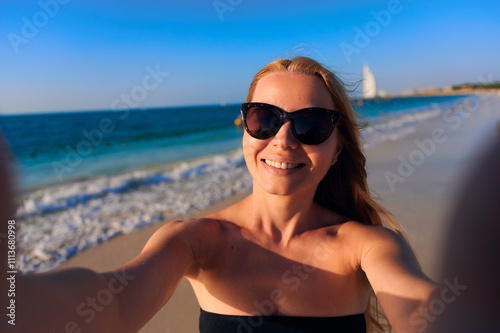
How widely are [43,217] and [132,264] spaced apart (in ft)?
20.4

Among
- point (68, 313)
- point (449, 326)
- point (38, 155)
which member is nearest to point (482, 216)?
point (449, 326)

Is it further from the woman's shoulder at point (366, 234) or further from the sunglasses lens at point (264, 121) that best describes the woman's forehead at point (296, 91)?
the woman's shoulder at point (366, 234)

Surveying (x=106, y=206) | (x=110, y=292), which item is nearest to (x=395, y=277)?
(x=110, y=292)

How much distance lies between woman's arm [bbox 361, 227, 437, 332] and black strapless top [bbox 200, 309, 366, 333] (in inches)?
13.3

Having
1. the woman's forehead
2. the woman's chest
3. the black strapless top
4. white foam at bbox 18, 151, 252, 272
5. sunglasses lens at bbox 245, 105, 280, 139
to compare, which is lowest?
white foam at bbox 18, 151, 252, 272

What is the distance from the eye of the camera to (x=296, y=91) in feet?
6.38

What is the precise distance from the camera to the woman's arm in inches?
50.9

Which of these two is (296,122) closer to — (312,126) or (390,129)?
(312,126)

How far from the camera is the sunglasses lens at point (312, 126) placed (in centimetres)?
190

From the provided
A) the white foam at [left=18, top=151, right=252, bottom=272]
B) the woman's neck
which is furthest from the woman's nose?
the white foam at [left=18, top=151, right=252, bottom=272]

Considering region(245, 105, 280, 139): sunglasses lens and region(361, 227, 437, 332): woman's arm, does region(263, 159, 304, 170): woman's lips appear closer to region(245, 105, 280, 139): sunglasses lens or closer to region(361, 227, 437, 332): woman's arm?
region(245, 105, 280, 139): sunglasses lens

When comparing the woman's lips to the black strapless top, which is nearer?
the black strapless top

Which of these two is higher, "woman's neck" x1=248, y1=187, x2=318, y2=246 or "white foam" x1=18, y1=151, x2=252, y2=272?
"woman's neck" x1=248, y1=187, x2=318, y2=246

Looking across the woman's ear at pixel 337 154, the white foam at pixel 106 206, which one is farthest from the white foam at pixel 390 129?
the white foam at pixel 106 206
